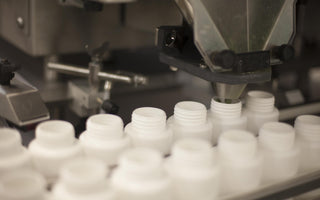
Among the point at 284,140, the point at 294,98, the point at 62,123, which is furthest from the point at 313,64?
the point at 62,123

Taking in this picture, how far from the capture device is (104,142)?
2.83 feet

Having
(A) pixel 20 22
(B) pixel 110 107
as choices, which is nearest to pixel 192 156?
(B) pixel 110 107

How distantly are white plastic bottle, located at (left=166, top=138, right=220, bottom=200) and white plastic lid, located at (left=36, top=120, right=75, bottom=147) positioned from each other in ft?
0.62

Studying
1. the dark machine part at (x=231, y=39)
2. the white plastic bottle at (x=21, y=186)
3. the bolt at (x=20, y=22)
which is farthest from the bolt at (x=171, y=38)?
the bolt at (x=20, y=22)

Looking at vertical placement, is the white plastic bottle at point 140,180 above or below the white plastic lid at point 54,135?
below

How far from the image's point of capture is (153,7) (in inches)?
Answer: 59.5

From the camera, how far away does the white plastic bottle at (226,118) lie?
1.03 metres

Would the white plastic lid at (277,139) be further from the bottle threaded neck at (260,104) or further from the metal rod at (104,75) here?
the metal rod at (104,75)

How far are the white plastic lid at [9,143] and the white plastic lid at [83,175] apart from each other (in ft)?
0.37

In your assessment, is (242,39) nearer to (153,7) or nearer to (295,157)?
(295,157)

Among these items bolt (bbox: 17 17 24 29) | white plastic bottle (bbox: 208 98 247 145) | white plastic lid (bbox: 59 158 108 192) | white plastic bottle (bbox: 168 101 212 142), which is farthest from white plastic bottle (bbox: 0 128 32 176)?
bolt (bbox: 17 17 24 29)

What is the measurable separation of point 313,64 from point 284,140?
1094 millimetres

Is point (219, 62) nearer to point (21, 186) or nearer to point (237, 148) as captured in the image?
point (237, 148)

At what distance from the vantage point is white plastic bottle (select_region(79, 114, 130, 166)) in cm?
86
